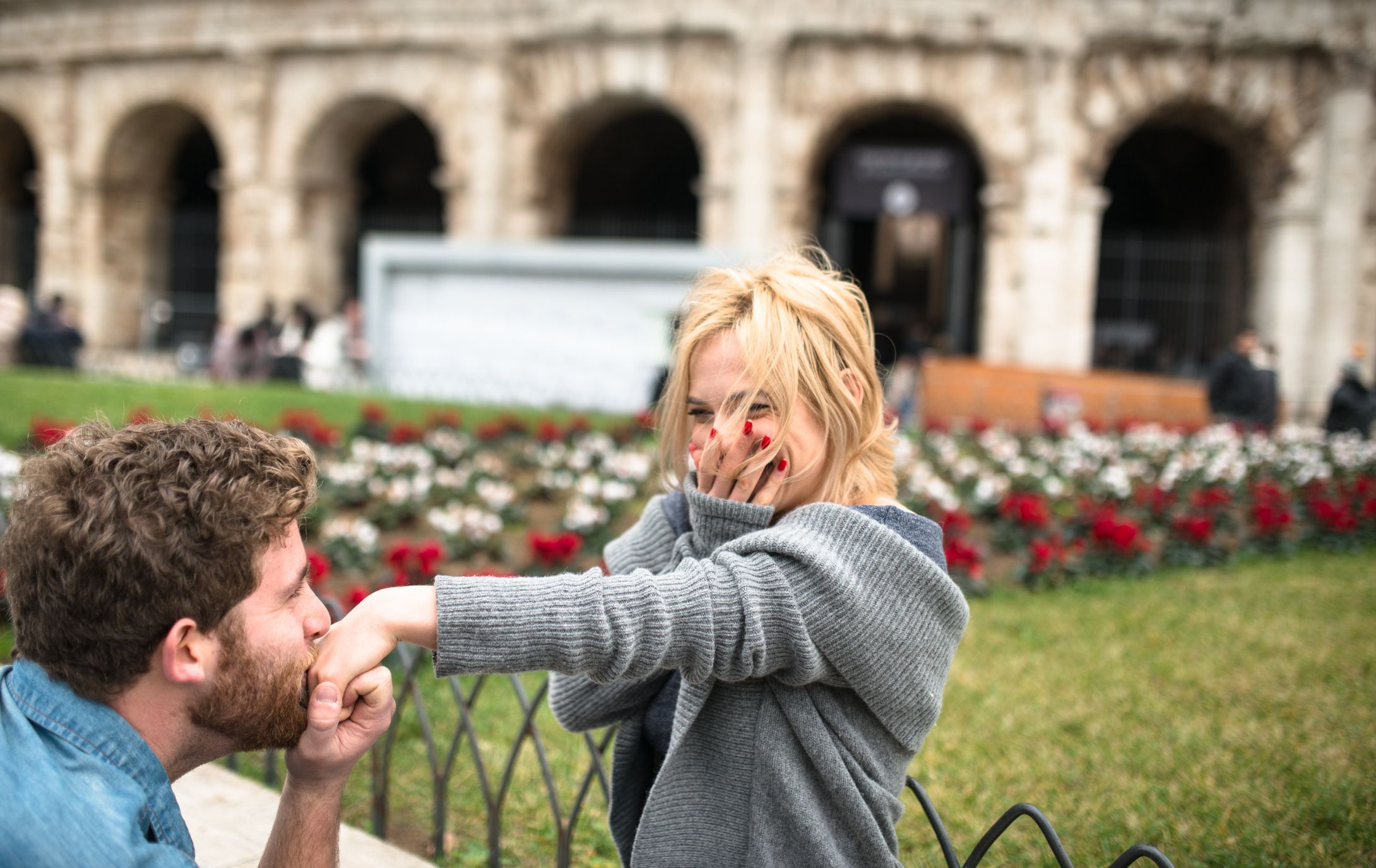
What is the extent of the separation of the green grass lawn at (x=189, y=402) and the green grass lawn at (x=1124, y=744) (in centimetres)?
492

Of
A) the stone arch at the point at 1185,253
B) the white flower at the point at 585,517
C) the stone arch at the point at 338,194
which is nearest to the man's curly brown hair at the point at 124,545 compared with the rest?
the white flower at the point at 585,517

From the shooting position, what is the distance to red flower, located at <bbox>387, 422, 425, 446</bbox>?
8.06 metres

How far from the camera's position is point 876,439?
186 cm

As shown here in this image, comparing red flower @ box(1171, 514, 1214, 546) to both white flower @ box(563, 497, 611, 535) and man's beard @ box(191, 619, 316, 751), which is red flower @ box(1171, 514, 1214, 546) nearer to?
white flower @ box(563, 497, 611, 535)

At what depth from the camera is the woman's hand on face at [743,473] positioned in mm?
1654

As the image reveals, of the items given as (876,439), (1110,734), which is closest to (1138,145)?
(1110,734)

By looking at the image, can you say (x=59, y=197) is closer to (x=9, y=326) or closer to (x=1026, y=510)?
(x=9, y=326)

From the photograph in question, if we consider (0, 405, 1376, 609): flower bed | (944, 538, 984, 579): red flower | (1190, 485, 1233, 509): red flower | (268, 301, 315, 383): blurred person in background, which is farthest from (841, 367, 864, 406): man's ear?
(268, 301, 315, 383): blurred person in background

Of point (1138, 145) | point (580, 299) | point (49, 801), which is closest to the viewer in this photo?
point (49, 801)

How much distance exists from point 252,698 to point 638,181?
22835 millimetres

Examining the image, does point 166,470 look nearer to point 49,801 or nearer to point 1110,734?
point 49,801

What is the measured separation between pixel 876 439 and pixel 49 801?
136cm

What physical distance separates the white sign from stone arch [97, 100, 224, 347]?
27.7ft

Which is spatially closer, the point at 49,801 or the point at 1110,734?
the point at 49,801
